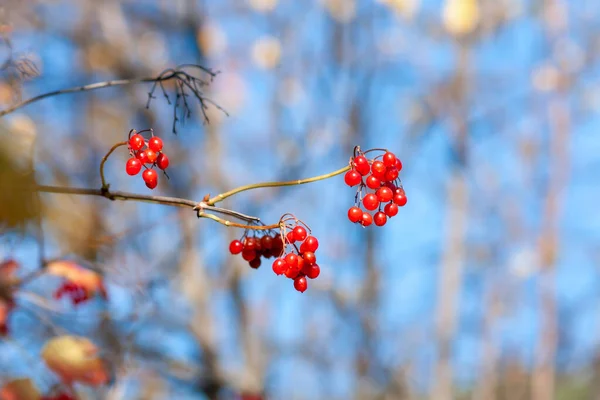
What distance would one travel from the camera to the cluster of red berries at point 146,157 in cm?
155

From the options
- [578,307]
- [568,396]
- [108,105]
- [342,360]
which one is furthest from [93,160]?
[568,396]

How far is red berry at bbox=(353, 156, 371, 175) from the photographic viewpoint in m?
1.53

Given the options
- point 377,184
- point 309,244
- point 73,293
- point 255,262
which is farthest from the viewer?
point 73,293

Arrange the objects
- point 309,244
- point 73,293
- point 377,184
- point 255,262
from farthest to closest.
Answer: point 73,293, point 255,262, point 377,184, point 309,244

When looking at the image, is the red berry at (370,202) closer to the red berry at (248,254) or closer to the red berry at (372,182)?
the red berry at (372,182)

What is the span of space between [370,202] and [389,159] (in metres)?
0.12

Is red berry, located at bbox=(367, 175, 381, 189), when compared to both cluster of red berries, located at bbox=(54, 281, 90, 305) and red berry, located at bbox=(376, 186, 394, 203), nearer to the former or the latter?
red berry, located at bbox=(376, 186, 394, 203)

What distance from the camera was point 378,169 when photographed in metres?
1.54

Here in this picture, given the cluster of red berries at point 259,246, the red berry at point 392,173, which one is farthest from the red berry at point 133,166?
the red berry at point 392,173

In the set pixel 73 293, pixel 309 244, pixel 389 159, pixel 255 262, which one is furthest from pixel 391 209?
pixel 73 293

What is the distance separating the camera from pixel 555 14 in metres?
6.34

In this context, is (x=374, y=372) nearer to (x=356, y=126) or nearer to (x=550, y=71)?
(x=356, y=126)

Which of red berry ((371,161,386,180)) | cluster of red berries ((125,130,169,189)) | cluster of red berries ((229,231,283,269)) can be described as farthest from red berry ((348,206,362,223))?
cluster of red berries ((125,130,169,189))

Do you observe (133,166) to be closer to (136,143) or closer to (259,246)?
(136,143)
